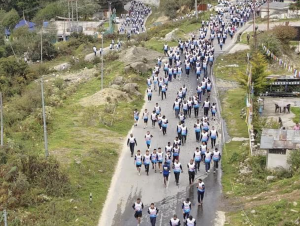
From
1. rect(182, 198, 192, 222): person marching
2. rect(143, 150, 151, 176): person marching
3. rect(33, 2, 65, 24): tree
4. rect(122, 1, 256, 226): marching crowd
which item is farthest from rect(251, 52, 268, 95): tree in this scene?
rect(33, 2, 65, 24): tree

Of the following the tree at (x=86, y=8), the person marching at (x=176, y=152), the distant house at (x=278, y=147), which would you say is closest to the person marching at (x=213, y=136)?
the person marching at (x=176, y=152)

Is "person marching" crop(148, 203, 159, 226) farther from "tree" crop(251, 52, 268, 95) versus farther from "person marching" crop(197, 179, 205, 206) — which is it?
"tree" crop(251, 52, 268, 95)

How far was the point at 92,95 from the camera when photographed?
3603 cm

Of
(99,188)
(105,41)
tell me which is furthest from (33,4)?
(99,188)

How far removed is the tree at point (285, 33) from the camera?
47566mm

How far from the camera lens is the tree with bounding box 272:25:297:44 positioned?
4757 cm

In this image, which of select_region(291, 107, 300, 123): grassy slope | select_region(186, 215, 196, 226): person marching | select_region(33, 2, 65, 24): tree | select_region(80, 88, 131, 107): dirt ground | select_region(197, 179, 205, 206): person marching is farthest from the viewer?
select_region(33, 2, 65, 24): tree

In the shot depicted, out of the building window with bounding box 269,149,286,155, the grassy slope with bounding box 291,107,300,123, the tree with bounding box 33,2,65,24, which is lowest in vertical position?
the grassy slope with bounding box 291,107,300,123

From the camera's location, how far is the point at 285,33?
47719 mm

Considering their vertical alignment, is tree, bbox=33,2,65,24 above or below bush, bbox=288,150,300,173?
above

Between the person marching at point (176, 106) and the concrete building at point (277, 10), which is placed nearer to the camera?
the person marching at point (176, 106)

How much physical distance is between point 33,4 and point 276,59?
65.5 meters

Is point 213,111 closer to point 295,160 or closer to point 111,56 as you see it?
point 295,160

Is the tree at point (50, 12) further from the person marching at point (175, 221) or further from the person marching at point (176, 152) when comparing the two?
the person marching at point (175, 221)
